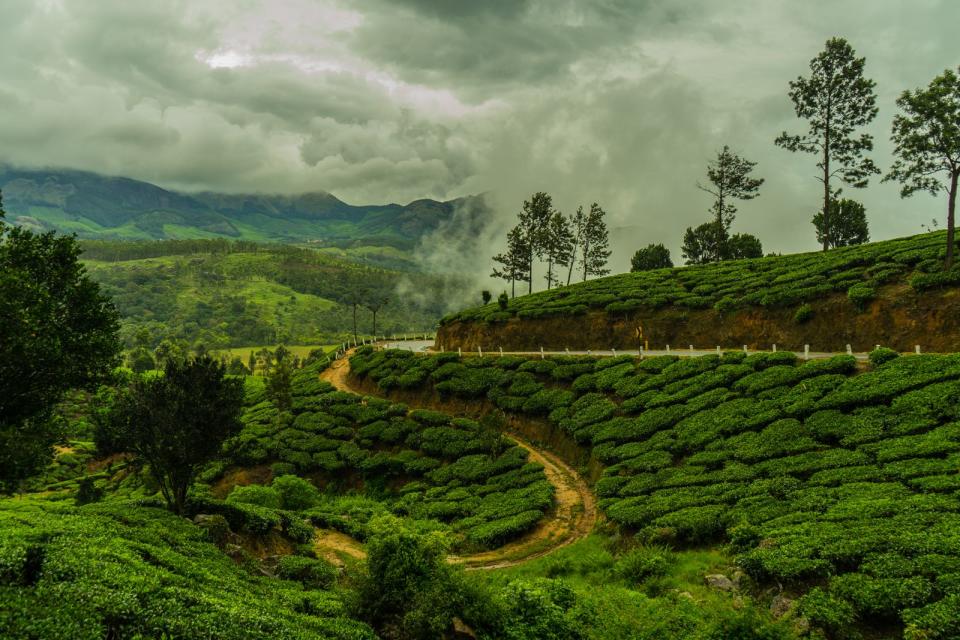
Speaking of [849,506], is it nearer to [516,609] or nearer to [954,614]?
[954,614]

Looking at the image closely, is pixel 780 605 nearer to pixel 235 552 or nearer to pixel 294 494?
pixel 235 552

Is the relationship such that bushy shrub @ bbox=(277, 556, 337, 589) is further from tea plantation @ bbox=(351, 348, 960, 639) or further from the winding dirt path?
tea plantation @ bbox=(351, 348, 960, 639)

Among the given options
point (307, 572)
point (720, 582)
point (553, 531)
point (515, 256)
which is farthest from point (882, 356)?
point (515, 256)

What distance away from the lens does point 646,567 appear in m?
15.5

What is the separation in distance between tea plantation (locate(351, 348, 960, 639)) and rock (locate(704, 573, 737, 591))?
63cm

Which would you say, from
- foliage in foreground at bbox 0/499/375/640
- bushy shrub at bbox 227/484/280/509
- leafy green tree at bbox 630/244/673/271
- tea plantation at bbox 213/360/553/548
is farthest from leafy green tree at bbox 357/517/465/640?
leafy green tree at bbox 630/244/673/271

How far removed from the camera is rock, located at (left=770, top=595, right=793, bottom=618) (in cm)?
1197

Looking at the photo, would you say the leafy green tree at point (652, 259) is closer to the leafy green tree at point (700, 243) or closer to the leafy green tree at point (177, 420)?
the leafy green tree at point (700, 243)

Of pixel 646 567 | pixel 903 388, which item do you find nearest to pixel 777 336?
pixel 903 388

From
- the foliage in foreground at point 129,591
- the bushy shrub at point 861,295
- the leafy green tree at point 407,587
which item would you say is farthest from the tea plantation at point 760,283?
the foliage in foreground at point 129,591

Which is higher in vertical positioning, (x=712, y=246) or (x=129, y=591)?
(x=712, y=246)

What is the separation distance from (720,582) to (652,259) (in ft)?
246

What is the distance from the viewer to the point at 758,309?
36.6m

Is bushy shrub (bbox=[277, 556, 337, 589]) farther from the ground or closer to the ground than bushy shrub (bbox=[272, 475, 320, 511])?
farther from the ground
